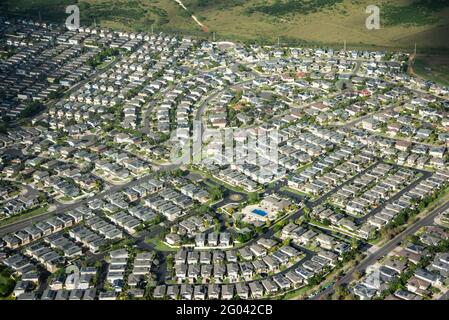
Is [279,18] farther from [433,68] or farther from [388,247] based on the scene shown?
[388,247]

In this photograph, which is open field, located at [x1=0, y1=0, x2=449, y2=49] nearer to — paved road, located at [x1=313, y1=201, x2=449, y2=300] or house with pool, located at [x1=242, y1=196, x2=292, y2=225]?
paved road, located at [x1=313, y1=201, x2=449, y2=300]

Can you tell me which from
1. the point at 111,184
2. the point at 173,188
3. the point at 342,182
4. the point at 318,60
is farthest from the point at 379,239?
the point at 318,60

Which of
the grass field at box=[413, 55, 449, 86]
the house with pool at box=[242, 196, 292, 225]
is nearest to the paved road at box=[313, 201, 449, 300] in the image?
the house with pool at box=[242, 196, 292, 225]

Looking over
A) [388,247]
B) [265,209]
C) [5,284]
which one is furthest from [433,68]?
[5,284]

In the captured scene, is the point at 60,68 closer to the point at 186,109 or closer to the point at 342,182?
the point at 186,109

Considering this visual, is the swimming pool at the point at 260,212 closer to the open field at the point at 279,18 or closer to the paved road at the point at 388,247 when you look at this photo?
the paved road at the point at 388,247

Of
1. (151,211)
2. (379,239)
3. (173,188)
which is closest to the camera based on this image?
(379,239)
